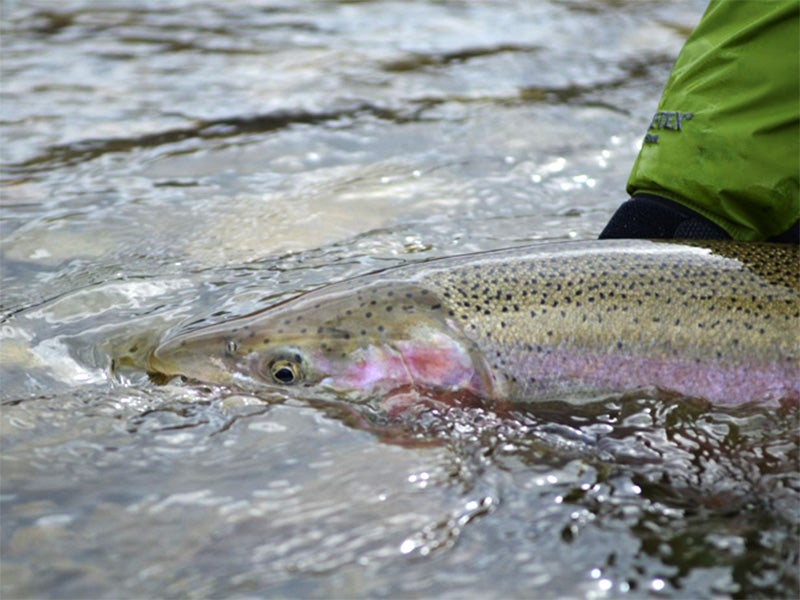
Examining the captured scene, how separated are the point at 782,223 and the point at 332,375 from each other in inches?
64.8

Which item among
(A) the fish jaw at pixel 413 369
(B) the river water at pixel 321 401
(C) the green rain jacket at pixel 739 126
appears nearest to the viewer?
(B) the river water at pixel 321 401

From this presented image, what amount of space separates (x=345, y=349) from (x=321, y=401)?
0.58 ft

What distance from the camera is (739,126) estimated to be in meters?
3.69

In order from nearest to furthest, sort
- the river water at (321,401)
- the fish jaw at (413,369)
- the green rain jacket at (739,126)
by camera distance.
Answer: the river water at (321,401) → the fish jaw at (413,369) → the green rain jacket at (739,126)

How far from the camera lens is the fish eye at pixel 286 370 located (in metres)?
3.42

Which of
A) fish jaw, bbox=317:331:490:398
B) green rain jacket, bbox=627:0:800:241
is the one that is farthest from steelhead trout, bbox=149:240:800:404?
green rain jacket, bbox=627:0:800:241

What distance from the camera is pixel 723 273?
3459mm

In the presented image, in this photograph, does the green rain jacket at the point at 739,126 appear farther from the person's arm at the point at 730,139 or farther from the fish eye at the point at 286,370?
the fish eye at the point at 286,370

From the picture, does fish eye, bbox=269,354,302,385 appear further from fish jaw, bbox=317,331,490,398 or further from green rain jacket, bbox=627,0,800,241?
green rain jacket, bbox=627,0,800,241

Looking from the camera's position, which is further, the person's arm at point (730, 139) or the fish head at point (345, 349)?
the person's arm at point (730, 139)

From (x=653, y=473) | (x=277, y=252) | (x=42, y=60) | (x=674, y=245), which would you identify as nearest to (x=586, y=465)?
(x=653, y=473)

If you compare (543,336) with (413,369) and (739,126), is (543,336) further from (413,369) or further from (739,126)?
(739,126)

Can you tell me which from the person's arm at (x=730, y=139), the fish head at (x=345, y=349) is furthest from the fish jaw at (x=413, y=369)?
the person's arm at (x=730, y=139)

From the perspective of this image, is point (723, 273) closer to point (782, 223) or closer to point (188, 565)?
point (782, 223)
